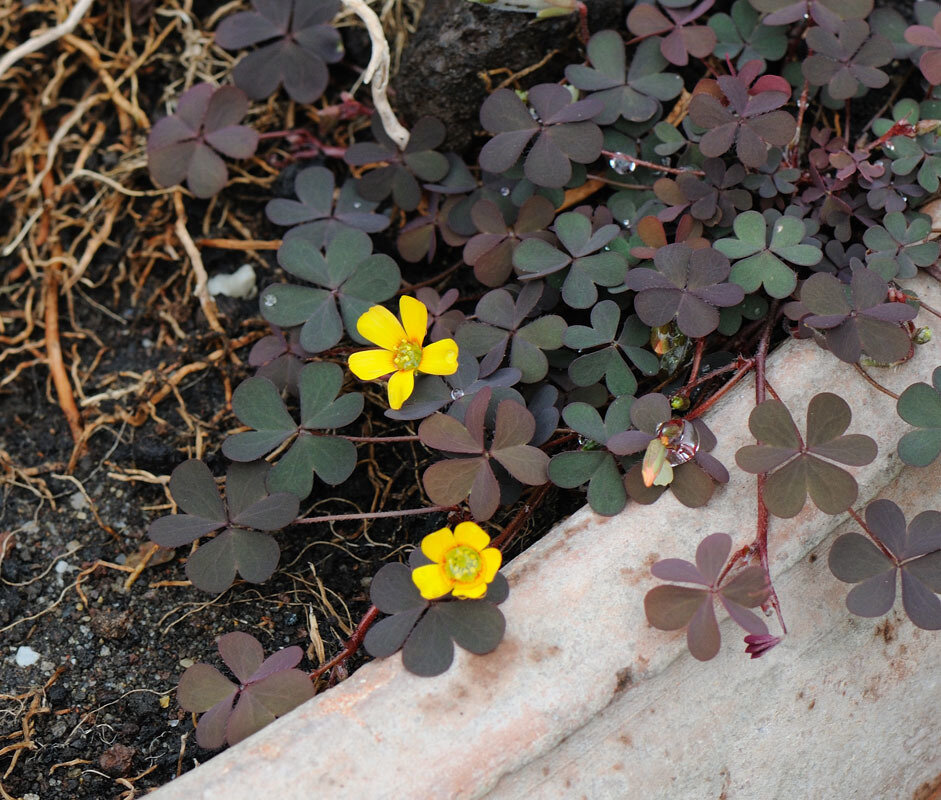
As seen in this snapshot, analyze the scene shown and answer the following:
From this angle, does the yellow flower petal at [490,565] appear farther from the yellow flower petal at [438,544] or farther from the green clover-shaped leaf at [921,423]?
the green clover-shaped leaf at [921,423]

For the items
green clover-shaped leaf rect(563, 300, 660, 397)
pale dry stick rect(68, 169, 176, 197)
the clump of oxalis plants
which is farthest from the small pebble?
green clover-shaped leaf rect(563, 300, 660, 397)

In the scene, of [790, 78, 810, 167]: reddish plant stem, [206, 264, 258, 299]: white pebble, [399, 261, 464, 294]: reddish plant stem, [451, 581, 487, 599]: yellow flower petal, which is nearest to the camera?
Answer: [451, 581, 487, 599]: yellow flower petal

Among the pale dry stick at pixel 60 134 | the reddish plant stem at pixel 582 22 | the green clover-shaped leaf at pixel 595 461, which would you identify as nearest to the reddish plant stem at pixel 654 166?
the reddish plant stem at pixel 582 22

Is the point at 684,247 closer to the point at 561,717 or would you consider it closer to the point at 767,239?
the point at 767,239

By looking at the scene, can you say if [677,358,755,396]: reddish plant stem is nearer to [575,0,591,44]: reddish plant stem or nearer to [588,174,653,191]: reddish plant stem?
[588,174,653,191]: reddish plant stem

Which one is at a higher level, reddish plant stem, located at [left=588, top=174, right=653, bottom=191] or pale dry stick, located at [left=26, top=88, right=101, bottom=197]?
reddish plant stem, located at [left=588, top=174, right=653, bottom=191]

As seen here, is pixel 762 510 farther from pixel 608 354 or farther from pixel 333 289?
pixel 333 289

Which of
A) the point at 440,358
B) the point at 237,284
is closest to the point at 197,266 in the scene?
the point at 237,284
